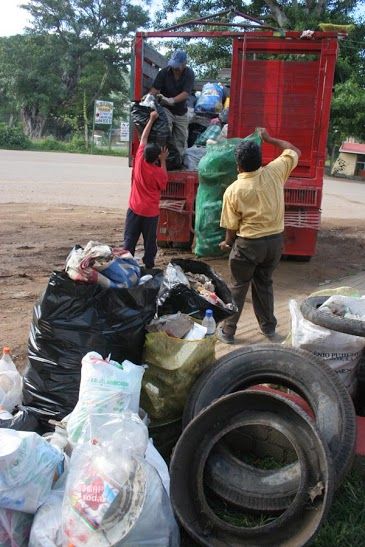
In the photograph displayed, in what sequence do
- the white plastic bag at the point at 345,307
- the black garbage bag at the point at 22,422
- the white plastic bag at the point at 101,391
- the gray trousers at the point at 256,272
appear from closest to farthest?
the white plastic bag at the point at 101,391 → the black garbage bag at the point at 22,422 → the white plastic bag at the point at 345,307 → the gray trousers at the point at 256,272

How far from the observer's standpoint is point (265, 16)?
2753 centimetres

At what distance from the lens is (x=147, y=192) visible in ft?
A: 21.8

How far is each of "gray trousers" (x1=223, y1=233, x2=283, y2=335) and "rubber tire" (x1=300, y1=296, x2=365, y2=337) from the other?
1.34 meters

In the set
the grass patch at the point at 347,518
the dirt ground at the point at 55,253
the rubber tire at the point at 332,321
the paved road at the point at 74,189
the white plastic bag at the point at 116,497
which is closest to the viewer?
the white plastic bag at the point at 116,497

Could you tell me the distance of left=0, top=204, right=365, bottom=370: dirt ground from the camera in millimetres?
5531

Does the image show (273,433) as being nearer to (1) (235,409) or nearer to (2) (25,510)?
(1) (235,409)

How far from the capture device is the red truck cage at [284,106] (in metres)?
7.06

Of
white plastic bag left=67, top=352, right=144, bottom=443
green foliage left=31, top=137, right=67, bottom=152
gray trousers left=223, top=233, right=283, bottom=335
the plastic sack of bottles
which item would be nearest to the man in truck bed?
gray trousers left=223, top=233, right=283, bottom=335

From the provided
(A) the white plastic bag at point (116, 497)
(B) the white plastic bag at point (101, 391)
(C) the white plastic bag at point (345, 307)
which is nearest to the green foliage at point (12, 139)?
(C) the white plastic bag at point (345, 307)

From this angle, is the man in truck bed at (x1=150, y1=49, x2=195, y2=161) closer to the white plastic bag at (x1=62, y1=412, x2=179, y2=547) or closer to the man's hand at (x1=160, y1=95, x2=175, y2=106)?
the man's hand at (x1=160, y1=95, x2=175, y2=106)

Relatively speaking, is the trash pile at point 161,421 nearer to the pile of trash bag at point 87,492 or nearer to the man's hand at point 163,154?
the pile of trash bag at point 87,492

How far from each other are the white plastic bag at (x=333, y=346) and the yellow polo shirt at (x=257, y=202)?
1480 mm

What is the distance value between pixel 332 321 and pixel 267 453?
0.83 m

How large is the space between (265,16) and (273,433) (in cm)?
2804
